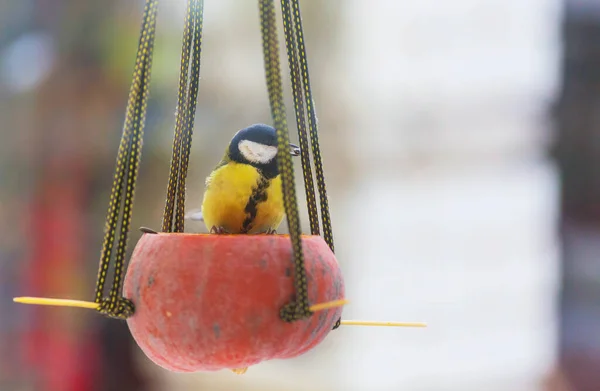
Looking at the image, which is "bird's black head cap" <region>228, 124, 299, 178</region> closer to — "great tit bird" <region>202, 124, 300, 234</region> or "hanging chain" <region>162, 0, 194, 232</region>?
"great tit bird" <region>202, 124, 300, 234</region>

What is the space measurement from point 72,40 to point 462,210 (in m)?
1.12

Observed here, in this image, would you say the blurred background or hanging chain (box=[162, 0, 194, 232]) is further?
the blurred background

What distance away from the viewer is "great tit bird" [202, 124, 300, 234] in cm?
89

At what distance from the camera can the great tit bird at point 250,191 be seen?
0.89 m

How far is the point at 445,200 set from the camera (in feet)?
6.33

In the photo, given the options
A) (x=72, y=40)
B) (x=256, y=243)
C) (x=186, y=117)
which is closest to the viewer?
(x=256, y=243)

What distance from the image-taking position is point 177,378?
208cm

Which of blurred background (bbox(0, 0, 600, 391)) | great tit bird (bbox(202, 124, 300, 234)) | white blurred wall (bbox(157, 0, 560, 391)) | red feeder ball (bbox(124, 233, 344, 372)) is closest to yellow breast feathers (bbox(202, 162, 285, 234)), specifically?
great tit bird (bbox(202, 124, 300, 234))

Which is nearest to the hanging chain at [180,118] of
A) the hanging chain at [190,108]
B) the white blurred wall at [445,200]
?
the hanging chain at [190,108]

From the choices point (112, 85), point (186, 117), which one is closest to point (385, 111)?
point (112, 85)

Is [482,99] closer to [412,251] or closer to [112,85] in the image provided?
[412,251]

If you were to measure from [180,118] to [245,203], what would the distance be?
14cm

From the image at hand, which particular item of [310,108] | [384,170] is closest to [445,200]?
[384,170]

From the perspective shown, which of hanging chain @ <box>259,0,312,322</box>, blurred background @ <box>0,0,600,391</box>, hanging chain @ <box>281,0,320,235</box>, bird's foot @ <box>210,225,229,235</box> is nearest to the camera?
hanging chain @ <box>259,0,312,322</box>
